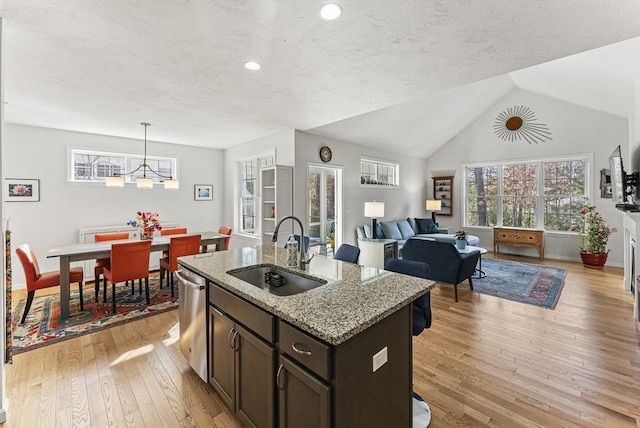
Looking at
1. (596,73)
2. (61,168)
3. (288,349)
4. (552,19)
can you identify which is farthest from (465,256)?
(61,168)

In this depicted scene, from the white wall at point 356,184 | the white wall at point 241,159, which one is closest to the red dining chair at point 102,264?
the white wall at point 241,159

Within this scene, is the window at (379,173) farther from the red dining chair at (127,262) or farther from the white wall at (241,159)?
the red dining chair at (127,262)

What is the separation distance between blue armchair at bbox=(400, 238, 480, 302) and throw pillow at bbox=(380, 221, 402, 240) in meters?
2.07

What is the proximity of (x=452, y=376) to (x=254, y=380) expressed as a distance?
5.31 feet

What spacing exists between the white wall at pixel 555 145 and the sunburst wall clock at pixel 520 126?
0.31ft

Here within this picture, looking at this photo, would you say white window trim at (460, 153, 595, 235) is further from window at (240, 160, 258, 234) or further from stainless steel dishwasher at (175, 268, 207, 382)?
stainless steel dishwasher at (175, 268, 207, 382)

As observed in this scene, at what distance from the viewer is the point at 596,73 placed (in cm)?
387

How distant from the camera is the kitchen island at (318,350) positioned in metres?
1.16

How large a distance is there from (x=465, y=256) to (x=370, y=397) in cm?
319

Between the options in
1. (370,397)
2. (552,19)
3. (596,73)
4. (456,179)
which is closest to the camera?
(370,397)

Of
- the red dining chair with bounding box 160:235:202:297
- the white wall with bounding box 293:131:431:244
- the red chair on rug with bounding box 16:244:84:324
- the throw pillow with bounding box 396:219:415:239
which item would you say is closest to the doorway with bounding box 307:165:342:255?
the white wall with bounding box 293:131:431:244

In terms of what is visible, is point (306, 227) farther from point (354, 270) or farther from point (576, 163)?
point (576, 163)

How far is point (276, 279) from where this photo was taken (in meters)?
2.16

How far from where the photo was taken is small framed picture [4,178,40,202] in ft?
14.0
